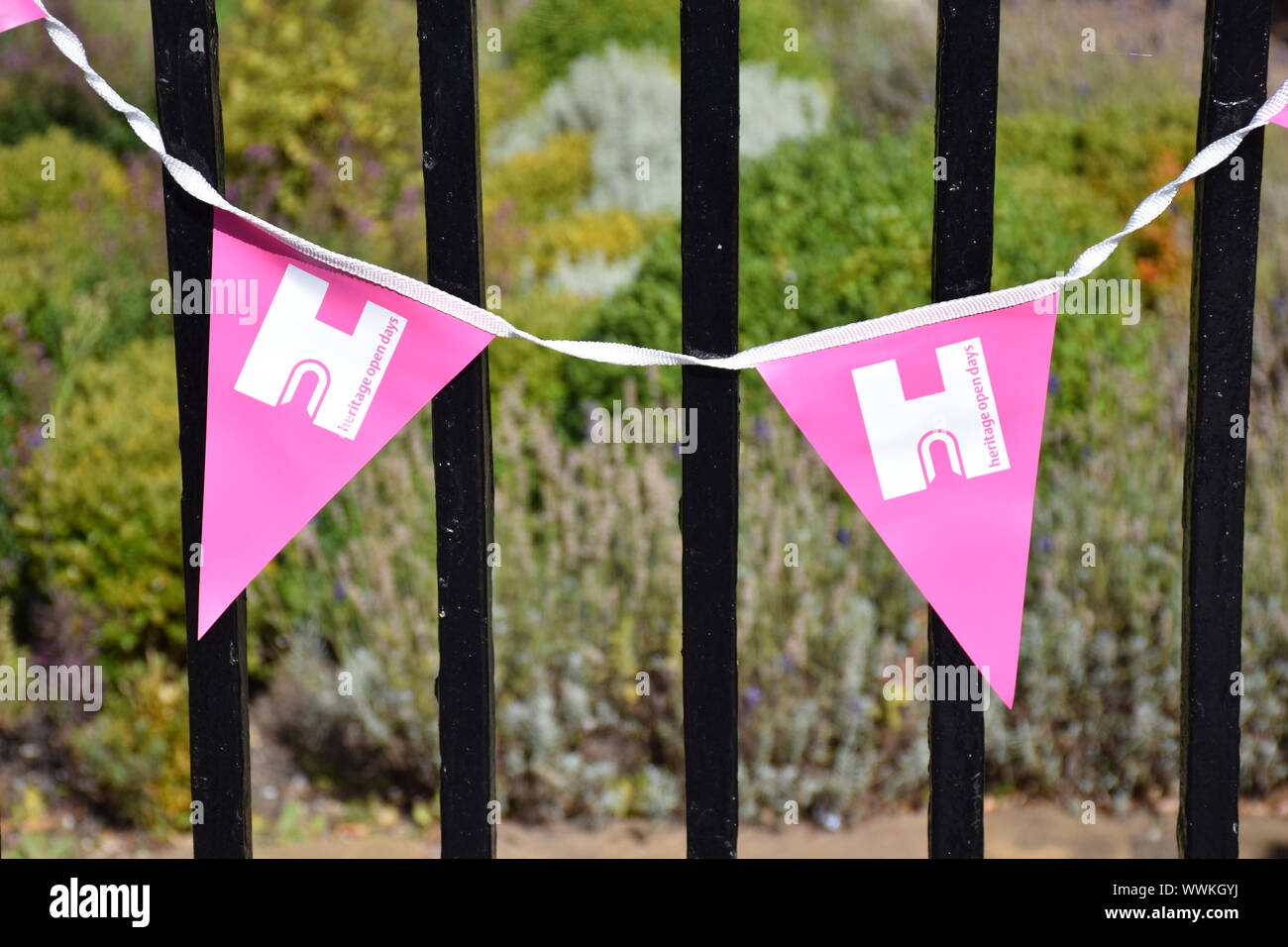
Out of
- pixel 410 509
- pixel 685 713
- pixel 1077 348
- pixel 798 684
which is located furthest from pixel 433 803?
pixel 1077 348

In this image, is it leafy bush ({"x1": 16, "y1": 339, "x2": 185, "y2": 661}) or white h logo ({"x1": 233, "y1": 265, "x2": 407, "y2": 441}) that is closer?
white h logo ({"x1": 233, "y1": 265, "x2": 407, "y2": 441})

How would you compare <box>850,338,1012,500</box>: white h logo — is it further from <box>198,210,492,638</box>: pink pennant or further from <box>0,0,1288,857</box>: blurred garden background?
<box>0,0,1288,857</box>: blurred garden background

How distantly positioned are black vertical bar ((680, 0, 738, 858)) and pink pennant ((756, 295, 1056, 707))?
10 centimetres

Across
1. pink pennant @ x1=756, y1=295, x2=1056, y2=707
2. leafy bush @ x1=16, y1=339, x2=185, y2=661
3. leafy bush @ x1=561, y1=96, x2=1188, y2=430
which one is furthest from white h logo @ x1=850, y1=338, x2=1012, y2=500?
leafy bush @ x1=16, y1=339, x2=185, y2=661

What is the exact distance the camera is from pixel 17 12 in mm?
1687

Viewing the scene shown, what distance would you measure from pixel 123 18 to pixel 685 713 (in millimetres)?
7076

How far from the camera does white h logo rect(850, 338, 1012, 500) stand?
5.39 ft

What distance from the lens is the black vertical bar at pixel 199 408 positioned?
163 centimetres

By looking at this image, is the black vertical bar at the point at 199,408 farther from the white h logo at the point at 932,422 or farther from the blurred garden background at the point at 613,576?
the blurred garden background at the point at 613,576

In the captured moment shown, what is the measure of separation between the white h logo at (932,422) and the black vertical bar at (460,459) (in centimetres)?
50

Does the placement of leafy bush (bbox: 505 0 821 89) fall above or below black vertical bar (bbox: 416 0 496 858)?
above

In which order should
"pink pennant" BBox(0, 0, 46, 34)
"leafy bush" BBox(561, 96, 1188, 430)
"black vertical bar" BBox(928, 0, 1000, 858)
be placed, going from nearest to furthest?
"black vertical bar" BBox(928, 0, 1000, 858), "pink pennant" BBox(0, 0, 46, 34), "leafy bush" BBox(561, 96, 1188, 430)

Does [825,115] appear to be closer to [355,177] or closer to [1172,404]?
[355,177]

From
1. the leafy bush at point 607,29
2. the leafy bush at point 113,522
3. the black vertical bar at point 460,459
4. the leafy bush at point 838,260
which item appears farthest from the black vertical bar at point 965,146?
the leafy bush at point 607,29
